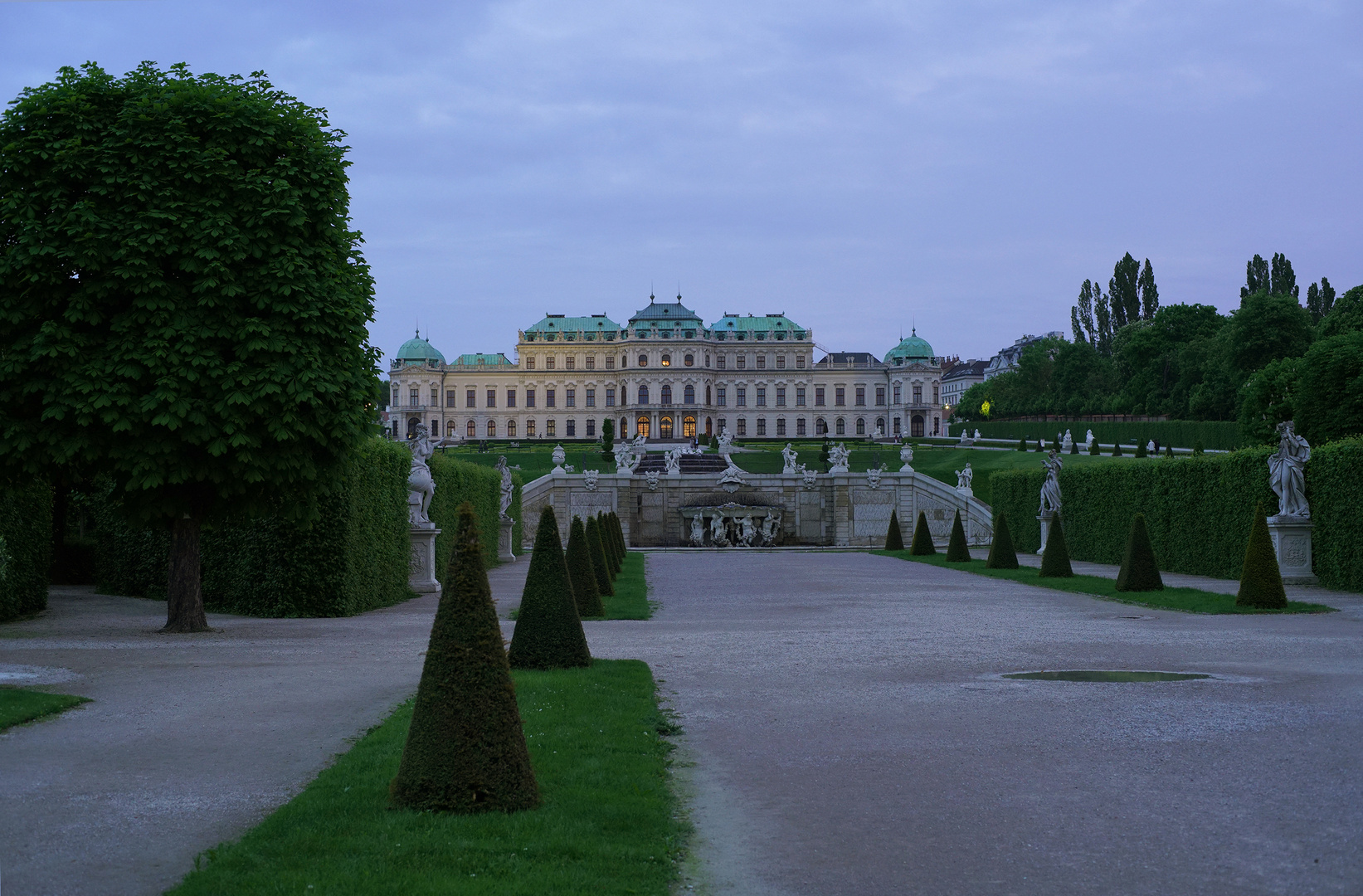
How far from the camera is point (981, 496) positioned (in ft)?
156

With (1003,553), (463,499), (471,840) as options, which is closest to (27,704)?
(471,840)

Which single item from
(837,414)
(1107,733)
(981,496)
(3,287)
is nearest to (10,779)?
(1107,733)

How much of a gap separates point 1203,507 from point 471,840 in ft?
62.0

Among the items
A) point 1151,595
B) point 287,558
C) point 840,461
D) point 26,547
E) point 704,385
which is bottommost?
point 1151,595

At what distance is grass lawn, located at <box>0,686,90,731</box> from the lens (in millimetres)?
6656

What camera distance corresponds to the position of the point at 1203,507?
2033 centimetres

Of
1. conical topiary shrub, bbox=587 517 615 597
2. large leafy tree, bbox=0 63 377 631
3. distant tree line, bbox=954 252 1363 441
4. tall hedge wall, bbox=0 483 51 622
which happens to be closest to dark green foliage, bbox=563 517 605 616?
conical topiary shrub, bbox=587 517 615 597

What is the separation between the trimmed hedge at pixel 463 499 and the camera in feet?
69.2

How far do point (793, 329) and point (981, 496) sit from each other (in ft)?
225

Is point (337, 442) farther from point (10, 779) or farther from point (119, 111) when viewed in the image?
point (10, 779)

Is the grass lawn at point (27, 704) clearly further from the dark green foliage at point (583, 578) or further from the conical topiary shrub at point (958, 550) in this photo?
the conical topiary shrub at point (958, 550)

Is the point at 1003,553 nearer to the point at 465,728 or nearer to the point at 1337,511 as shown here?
the point at 1337,511

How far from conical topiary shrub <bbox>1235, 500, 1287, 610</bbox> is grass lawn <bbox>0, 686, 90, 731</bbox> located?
12.4 meters

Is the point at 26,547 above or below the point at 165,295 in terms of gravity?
below
